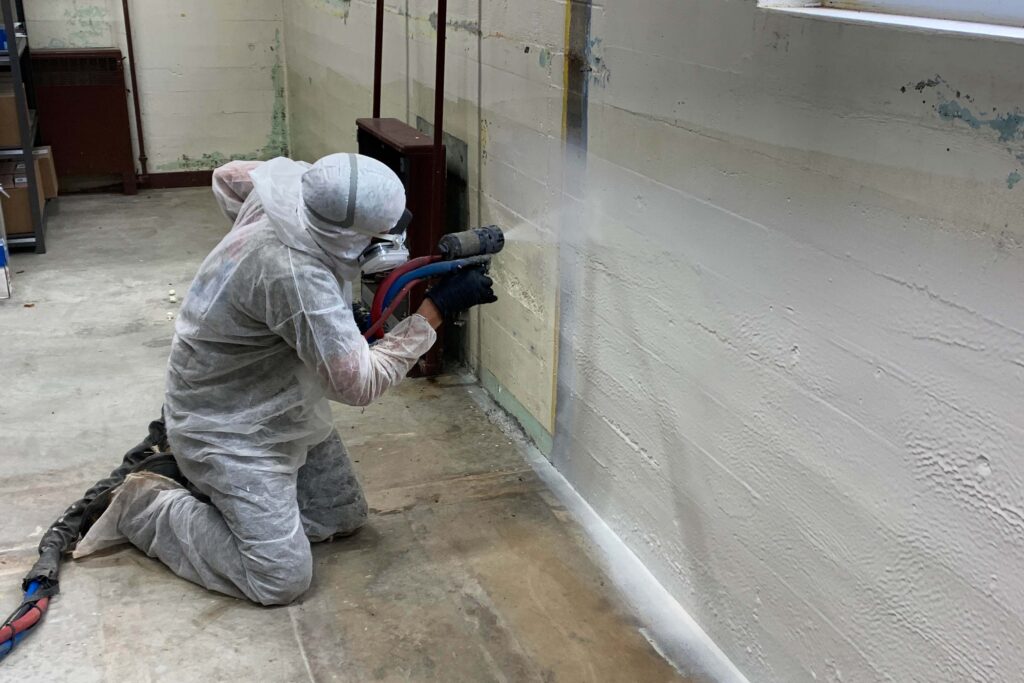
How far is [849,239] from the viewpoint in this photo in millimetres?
1695

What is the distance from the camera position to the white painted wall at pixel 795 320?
147 centimetres

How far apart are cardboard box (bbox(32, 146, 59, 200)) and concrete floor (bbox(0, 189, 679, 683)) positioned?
1.92 m

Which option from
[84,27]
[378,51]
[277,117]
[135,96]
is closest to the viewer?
[378,51]

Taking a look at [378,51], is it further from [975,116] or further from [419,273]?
[975,116]

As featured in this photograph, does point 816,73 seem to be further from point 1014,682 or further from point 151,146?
point 151,146

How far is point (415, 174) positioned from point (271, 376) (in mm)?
1241

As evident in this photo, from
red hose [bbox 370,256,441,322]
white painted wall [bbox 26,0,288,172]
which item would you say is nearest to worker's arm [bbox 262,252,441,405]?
red hose [bbox 370,256,441,322]

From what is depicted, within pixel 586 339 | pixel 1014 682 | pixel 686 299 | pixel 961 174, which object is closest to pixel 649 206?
pixel 686 299

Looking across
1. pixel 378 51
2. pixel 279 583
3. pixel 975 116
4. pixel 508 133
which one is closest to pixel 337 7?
pixel 378 51

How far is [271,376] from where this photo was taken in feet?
7.87

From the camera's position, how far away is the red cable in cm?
217

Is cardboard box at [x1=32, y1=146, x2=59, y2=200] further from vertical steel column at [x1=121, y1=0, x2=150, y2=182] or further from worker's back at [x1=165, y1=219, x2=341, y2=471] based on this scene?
worker's back at [x1=165, y1=219, x2=341, y2=471]

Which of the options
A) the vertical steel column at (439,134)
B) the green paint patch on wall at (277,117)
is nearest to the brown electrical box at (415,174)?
the vertical steel column at (439,134)

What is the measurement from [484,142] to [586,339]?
3.10ft
